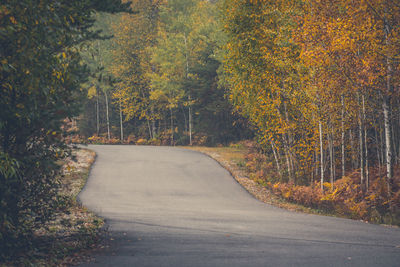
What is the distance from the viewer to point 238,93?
60.7 feet

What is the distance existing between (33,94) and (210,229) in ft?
17.7

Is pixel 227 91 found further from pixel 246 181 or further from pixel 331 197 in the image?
pixel 331 197

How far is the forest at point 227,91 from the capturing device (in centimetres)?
590

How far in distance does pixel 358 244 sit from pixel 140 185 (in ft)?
32.8

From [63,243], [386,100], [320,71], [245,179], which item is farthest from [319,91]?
[63,243]

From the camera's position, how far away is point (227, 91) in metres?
28.3

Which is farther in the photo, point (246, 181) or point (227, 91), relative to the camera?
point (227, 91)

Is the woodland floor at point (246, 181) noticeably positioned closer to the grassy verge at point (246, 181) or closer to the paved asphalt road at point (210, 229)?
the grassy verge at point (246, 181)

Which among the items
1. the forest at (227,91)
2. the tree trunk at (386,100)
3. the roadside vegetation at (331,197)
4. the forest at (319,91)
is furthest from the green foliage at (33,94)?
the roadside vegetation at (331,197)

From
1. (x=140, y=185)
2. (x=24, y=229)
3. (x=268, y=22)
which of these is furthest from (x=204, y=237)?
(x=268, y=22)

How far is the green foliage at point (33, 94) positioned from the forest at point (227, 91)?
20 millimetres

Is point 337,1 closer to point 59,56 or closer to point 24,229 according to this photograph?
point 59,56

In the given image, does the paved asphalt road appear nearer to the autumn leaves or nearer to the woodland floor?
the woodland floor

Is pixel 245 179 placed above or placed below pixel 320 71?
below
